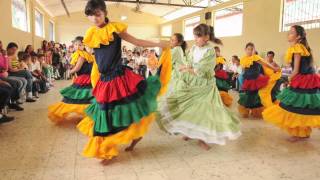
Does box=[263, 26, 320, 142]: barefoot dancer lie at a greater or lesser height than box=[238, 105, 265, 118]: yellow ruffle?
greater

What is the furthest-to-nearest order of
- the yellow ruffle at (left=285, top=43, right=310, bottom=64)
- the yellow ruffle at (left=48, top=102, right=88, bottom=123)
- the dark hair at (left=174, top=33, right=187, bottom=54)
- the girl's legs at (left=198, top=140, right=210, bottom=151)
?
the yellow ruffle at (left=48, top=102, right=88, bottom=123) < the dark hair at (left=174, top=33, right=187, bottom=54) < the yellow ruffle at (left=285, top=43, right=310, bottom=64) < the girl's legs at (left=198, top=140, right=210, bottom=151)

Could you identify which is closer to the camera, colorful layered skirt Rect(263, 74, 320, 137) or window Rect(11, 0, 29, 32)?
colorful layered skirt Rect(263, 74, 320, 137)

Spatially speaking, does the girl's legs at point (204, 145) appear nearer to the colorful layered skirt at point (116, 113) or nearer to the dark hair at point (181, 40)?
the colorful layered skirt at point (116, 113)

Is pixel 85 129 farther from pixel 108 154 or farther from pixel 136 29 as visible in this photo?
pixel 136 29

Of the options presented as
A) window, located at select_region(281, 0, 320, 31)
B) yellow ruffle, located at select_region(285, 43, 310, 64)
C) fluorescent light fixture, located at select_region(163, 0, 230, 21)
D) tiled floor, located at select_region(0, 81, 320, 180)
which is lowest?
tiled floor, located at select_region(0, 81, 320, 180)

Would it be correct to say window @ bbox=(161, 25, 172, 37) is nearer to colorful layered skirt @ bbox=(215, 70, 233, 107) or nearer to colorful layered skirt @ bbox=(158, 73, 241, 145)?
colorful layered skirt @ bbox=(215, 70, 233, 107)

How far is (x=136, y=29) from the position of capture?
61.2 feet

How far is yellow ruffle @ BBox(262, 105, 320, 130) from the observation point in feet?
10.7

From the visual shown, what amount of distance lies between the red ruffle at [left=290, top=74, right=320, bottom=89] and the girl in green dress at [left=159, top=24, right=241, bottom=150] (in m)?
0.94

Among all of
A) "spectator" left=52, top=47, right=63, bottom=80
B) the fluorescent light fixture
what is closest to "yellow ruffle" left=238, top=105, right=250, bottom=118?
the fluorescent light fixture

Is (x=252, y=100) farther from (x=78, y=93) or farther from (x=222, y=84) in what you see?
(x=78, y=93)

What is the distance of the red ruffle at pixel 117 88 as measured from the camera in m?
2.54

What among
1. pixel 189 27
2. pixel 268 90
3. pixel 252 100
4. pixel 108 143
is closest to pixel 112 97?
pixel 108 143

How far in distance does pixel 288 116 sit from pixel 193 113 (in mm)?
1202
